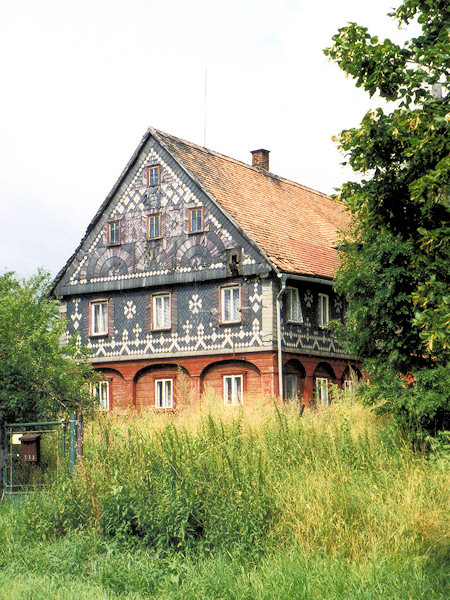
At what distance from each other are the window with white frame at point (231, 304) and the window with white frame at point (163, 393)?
10.4 ft

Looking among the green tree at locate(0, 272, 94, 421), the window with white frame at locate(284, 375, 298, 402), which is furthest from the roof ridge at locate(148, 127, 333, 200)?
the green tree at locate(0, 272, 94, 421)

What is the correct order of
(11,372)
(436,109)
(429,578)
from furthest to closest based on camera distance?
(11,372)
(436,109)
(429,578)

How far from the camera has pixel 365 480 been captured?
463 inches

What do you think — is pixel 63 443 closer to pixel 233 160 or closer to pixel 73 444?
pixel 73 444

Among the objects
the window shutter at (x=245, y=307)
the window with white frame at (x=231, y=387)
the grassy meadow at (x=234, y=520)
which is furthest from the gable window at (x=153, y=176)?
the grassy meadow at (x=234, y=520)

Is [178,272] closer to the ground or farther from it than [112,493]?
farther from it

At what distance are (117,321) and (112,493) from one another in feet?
66.7

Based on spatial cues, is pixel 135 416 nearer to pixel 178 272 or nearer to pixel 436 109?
pixel 436 109

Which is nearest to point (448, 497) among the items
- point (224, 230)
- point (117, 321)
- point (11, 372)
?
point (11, 372)

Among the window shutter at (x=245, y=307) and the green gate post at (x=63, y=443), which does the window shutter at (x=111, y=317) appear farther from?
the green gate post at (x=63, y=443)

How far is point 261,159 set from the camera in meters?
37.6

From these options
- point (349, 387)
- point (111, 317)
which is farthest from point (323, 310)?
point (111, 317)

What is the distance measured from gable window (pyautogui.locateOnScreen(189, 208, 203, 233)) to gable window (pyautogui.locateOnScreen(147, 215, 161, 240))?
1456 millimetres

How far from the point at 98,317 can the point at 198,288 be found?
449 cm
